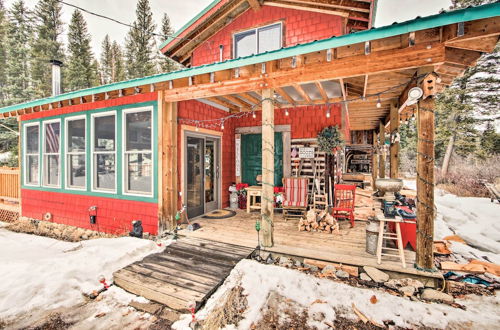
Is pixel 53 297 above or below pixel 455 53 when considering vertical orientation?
below

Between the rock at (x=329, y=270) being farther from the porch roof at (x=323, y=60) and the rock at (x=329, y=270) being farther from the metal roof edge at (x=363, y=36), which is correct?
the metal roof edge at (x=363, y=36)

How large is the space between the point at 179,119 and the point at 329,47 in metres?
3.71

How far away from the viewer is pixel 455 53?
9.71 ft

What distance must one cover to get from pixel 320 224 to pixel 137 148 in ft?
Answer: 16.2

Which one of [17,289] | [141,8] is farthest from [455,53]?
[141,8]

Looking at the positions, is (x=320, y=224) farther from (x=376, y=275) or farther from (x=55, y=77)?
(x=55, y=77)

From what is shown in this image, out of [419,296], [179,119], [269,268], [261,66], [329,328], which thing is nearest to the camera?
[329,328]

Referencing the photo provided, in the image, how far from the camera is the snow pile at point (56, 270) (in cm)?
292

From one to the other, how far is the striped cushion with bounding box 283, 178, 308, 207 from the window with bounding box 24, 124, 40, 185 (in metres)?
8.32

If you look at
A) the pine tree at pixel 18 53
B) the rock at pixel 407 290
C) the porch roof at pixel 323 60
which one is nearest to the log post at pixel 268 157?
the porch roof at pixel 323 60

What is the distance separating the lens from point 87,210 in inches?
240

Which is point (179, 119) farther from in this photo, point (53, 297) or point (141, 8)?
point (141, 8)

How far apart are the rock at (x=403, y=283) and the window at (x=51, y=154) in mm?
8918

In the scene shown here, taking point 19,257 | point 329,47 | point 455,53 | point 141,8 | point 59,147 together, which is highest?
point 141,8
